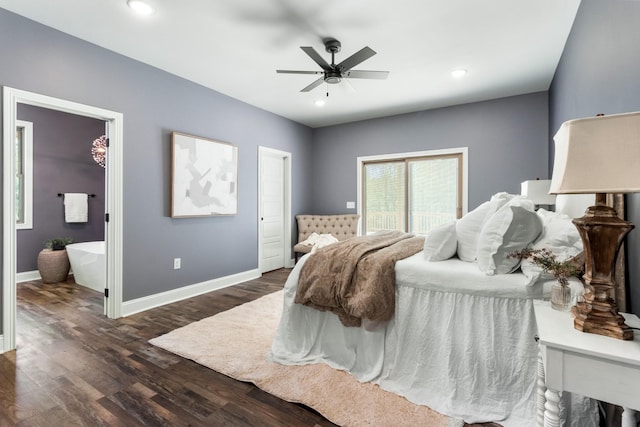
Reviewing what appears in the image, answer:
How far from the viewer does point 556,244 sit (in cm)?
169

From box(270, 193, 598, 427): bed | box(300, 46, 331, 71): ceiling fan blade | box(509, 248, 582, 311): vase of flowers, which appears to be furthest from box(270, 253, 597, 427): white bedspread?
box(300, 46, 331, 71): ceiling fan blade

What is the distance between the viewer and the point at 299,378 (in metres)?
2.04

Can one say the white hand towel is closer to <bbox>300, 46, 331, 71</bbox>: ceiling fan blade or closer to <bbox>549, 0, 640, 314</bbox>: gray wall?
<bbox>300, 46, 331, 71</bbox>: ceiling fan blade

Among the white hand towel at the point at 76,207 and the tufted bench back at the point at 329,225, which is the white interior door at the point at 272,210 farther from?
the white hand towel at the point at 76,207

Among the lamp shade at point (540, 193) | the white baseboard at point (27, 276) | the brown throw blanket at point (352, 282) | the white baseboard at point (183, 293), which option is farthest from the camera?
the white baseboard at point (27, 276)

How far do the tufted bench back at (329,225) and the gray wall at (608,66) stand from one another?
3409 millimetres

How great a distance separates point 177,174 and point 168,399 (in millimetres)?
2567

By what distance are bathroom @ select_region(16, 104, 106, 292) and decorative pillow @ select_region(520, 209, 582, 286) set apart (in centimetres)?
475

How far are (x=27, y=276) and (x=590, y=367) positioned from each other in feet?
20.8

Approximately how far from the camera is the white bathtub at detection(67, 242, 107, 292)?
4.02 m

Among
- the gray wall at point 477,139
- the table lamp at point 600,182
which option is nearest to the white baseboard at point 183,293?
the gray wall at point 477,139

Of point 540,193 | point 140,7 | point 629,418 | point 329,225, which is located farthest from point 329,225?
point 629,418

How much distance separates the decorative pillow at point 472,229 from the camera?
2051mm

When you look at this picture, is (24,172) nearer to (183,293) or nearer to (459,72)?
(183,293)
